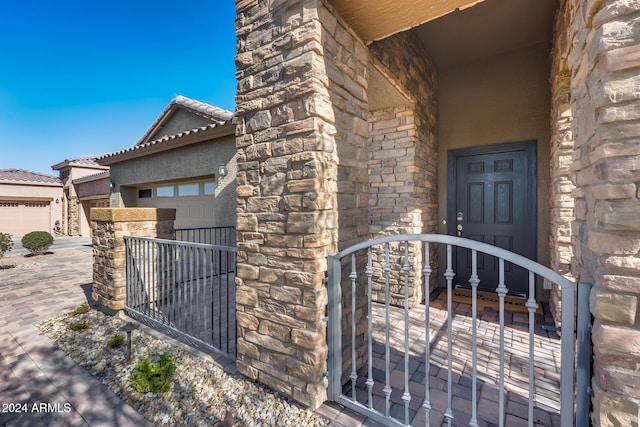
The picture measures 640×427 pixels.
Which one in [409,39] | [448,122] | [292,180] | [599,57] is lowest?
[292,180]

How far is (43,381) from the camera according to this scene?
215 centimetres

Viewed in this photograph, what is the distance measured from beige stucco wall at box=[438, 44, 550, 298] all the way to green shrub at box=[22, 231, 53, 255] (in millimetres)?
10756

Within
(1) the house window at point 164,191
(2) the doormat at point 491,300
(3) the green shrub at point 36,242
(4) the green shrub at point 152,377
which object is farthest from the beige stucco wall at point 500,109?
(3) the green shrub at point 36,242

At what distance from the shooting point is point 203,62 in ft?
25.9

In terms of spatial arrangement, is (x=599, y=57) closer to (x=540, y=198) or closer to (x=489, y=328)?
(x=489, y=328)

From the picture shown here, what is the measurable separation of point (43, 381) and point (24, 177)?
18.9m

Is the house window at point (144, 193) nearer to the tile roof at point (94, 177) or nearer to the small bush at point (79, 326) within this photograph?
the tile roof at point (94, 177)

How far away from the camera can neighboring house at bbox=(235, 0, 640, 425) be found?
104 centimetres

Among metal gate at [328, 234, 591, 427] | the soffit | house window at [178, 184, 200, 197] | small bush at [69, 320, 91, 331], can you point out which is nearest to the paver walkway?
small bush at [69, 320, 91, 331]

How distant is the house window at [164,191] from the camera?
25.2 feet

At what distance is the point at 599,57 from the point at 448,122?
11.6 feet

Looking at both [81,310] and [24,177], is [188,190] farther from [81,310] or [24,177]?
[24,177]

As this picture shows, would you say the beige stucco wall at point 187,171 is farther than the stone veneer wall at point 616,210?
Yes

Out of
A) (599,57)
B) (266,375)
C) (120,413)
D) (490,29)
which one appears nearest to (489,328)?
(266,375)
